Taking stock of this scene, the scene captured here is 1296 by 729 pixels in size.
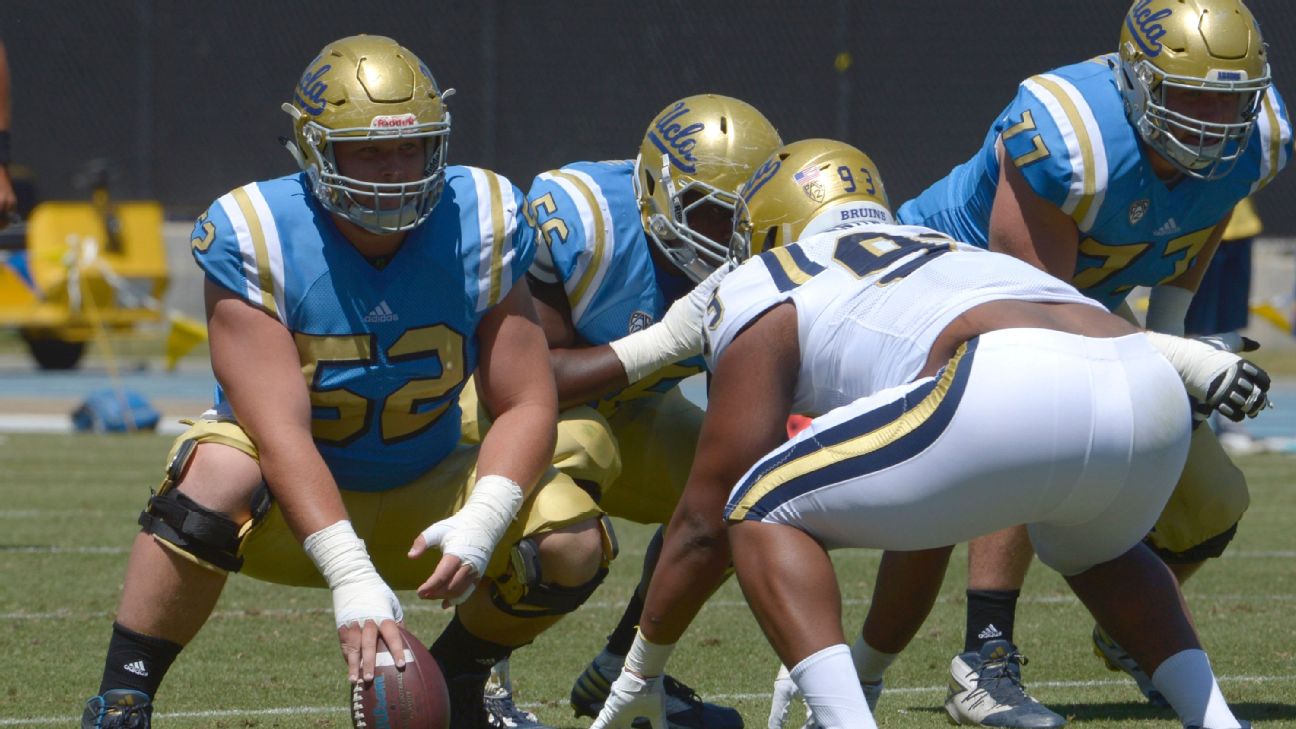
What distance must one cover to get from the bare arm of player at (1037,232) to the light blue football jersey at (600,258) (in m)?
0.78

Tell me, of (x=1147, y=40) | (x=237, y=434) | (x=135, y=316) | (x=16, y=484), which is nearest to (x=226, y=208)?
(x=237, y=434)

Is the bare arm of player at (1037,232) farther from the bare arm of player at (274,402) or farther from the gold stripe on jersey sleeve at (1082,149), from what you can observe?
the bare arm of player at (274,402)

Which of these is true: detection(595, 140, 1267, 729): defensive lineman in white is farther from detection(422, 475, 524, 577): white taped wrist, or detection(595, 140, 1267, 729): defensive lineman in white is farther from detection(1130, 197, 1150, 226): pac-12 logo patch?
detection(1130, 197, 1150, 226): pac-12 logo patch

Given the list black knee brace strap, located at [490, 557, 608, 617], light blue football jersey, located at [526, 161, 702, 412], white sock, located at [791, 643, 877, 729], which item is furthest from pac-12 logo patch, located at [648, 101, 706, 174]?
white sock, located at [791, 643, 877, 729]

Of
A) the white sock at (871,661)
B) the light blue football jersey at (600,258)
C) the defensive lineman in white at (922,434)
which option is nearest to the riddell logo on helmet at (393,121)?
the light blue football jersey at (600,258)

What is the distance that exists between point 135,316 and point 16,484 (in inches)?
274

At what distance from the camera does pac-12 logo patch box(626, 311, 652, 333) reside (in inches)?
167

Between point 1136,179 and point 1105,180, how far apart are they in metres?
0.10

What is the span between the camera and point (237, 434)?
3.35 meters

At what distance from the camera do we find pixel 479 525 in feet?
10.8

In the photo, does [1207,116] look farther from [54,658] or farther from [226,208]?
[54,658]

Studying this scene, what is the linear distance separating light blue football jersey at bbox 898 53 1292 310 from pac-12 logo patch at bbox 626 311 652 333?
85cm

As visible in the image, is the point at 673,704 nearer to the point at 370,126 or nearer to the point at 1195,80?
the point at 370,126

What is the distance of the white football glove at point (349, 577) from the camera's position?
314 centimetres
